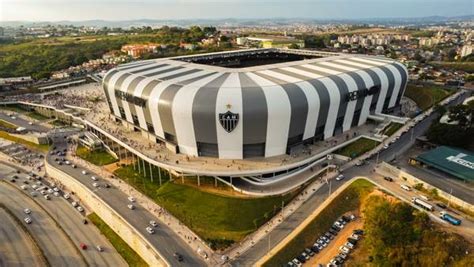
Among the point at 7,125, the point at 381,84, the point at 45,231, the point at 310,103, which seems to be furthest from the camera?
the point at 7,125

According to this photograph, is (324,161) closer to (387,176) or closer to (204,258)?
(387,176)

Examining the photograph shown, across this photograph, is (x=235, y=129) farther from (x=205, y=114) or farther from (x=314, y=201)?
(x=314, y=201)

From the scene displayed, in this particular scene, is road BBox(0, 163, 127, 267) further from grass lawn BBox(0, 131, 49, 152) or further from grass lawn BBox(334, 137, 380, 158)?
grass lawn BBox(334, 137, 380, 158)

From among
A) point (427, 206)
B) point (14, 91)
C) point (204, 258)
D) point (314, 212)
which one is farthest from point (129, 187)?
point (14, 91)

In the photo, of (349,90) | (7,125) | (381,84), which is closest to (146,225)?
(349,90)

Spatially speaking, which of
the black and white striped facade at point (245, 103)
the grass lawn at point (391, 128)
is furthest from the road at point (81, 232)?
the grass lawn at point (391, 128)

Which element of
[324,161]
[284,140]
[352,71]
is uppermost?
[352,71]
